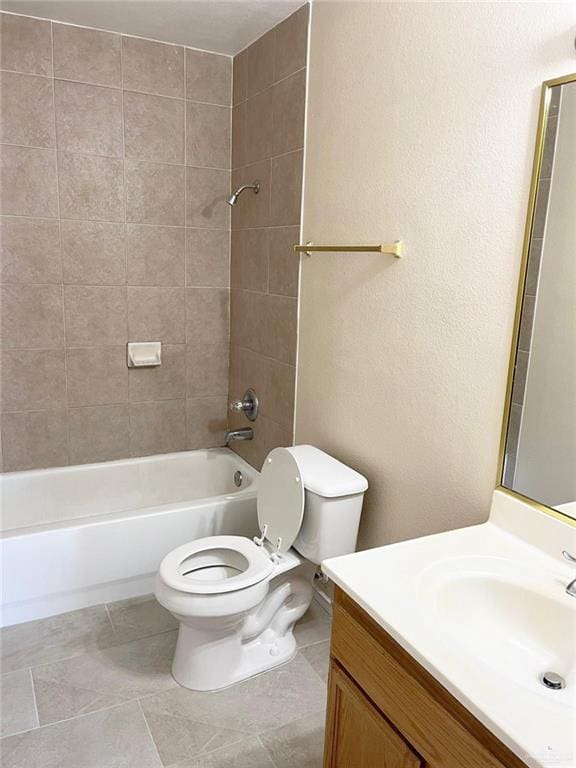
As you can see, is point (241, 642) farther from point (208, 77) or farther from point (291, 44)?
point (208, 77)

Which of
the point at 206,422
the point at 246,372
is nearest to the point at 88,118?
the point at 246,372

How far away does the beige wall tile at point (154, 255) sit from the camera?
291cm

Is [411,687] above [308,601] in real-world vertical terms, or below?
above

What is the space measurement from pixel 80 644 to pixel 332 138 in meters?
2.13

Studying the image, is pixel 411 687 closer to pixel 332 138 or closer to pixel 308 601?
pixel 308 601

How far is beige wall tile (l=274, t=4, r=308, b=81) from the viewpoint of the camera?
2322 millimetres

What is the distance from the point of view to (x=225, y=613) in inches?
76.2

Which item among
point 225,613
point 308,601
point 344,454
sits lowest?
point 308,601

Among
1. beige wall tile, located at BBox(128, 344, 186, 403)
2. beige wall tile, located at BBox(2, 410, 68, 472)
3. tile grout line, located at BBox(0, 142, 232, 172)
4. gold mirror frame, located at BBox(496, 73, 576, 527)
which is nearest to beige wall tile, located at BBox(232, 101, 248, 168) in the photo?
tile grout line, located at BBox(0, 142, 232, 172)

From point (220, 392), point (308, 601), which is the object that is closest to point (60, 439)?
point (220, 392)

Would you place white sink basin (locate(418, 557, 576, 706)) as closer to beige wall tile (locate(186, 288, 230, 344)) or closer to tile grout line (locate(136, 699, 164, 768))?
tile grout line (locate(136, 699, 164, 768))

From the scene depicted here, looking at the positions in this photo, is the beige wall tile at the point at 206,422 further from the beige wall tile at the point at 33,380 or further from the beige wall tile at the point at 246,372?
the beige wall tile at the point at 33,380

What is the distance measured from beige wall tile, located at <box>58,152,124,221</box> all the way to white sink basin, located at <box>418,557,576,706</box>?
2.28 m

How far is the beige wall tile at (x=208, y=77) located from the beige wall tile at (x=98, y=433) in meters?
1.60
